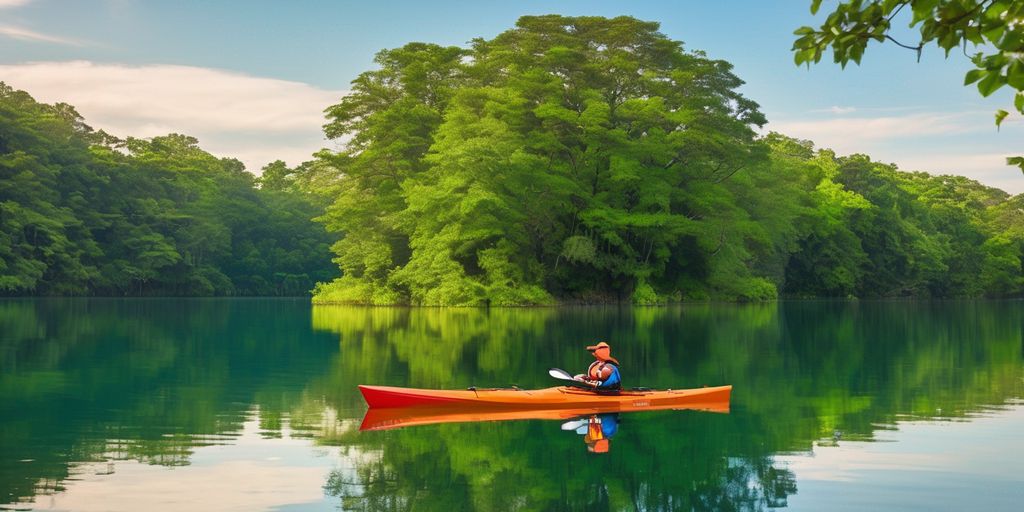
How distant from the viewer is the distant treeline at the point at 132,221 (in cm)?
5909

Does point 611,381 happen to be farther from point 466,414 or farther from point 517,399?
point 466,414

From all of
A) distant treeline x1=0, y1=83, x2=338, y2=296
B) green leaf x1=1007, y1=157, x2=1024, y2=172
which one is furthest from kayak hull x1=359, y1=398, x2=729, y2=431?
distant treeline x1=0, y1=83, x2=338, y2=296

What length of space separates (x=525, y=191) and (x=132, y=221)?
36.5 meters

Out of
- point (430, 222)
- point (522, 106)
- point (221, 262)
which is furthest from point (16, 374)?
point (221, 262)

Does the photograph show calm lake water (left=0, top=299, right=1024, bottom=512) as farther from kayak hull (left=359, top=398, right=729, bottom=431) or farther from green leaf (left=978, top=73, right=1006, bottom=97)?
green leaf (left=978, top=73, right=1006, bottom=97)

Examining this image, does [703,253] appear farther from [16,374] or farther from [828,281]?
[16,374]

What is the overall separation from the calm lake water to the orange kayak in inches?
12.8

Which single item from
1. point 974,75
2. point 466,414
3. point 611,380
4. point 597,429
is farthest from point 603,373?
point 974,75

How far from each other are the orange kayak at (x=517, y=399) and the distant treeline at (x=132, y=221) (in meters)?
49.7

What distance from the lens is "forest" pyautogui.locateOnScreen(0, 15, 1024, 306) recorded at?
143 ft

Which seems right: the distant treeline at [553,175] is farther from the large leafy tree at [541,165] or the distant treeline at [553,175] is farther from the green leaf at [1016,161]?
the green leaf at [1016,161]

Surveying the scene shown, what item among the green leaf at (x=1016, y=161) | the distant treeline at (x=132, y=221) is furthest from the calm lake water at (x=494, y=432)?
the distant treeline at (x=132, y=221)

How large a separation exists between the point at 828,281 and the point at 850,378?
50.7 m

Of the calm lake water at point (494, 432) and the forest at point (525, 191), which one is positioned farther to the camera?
the forest at point (525, 191)
